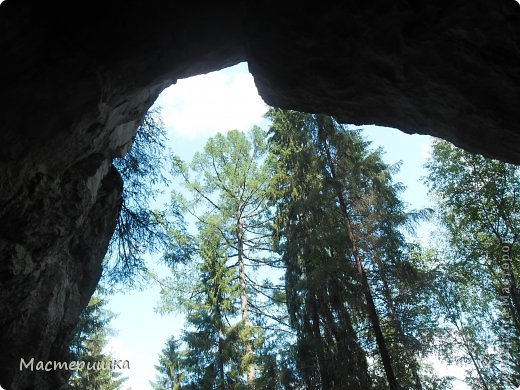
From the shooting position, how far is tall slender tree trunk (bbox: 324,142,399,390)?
906 cm

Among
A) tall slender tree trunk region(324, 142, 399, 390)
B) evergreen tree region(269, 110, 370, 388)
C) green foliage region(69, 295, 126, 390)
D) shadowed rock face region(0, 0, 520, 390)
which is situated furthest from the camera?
green foliage region(69, 295, 126, 390)

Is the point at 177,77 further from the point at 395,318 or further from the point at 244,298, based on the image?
the point at 244,298

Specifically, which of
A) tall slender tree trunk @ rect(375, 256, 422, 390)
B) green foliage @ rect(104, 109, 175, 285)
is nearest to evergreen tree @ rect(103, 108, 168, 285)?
green foliage @ rect(104, 109, 175, 285)

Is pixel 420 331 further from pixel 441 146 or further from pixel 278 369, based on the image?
pixel 441 146

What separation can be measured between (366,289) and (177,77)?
289 inches

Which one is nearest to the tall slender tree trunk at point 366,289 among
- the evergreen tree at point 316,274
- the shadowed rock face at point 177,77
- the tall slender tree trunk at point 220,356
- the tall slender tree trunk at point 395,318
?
the evergreen tree at point 316,274

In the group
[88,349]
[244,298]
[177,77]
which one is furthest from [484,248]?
[88,349]

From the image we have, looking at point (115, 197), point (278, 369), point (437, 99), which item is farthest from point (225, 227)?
point (437, 99)

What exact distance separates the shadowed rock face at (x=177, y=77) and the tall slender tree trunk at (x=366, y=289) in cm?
543

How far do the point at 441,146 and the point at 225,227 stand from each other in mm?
9625

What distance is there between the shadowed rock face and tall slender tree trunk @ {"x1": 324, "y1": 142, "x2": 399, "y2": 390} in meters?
5.43

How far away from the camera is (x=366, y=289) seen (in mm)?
10242

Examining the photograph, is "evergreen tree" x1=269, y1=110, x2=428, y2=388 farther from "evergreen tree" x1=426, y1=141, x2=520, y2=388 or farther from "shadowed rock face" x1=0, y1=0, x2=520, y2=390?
"shadowed rock face" x1=0, y1=0, x2=520, y2=390

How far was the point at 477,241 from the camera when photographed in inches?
578
